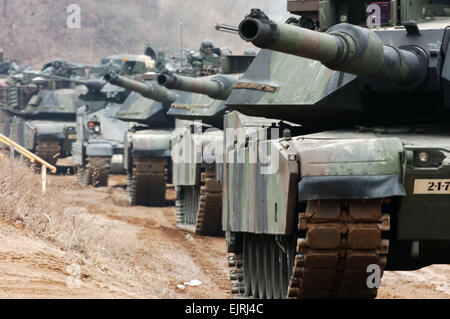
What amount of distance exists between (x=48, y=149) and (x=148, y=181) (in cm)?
749

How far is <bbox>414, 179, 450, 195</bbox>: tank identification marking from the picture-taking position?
7891 millimetres

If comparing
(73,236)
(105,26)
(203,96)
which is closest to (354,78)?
(73,236)

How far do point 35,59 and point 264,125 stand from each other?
56.3m

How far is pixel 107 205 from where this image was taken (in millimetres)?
20812

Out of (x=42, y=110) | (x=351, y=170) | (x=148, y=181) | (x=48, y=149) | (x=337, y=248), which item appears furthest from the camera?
(x=42, y=110)

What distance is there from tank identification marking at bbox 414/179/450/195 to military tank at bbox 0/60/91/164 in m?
18.9

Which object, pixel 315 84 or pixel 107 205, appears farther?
pixel 107 205

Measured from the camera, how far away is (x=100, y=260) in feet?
35.8

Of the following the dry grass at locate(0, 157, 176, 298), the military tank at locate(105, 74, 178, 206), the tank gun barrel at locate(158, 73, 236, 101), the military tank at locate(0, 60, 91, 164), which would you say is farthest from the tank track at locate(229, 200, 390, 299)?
the military tank at locate(0, 60, 91, 164)

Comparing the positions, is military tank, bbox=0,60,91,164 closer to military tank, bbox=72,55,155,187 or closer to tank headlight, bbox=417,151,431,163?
military tank, bbox=72,55,155,187

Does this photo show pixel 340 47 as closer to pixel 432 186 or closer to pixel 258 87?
pixel 432 186

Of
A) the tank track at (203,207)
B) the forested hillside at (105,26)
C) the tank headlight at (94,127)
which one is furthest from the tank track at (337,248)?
the forested hillside at (105,26)
